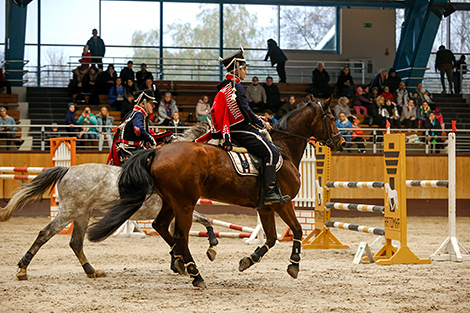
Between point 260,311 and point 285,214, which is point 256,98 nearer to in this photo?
point 285,214

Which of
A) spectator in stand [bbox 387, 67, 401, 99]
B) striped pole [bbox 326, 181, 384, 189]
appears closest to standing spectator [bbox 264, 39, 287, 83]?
spectator in stand [bbox 387, 67, 401, 99]

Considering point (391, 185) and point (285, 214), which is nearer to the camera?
point (285, 214)

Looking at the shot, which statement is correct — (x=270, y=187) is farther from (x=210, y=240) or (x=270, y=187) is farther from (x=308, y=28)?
(x=308, y=28)

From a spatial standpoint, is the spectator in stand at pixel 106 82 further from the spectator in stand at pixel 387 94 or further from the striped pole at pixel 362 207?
the striped pole at pixel 362 207

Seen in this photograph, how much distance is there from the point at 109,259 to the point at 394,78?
49.6 feet

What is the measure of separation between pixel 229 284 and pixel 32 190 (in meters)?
2.55

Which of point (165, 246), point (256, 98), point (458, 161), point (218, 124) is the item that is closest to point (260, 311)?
point (218, 124)

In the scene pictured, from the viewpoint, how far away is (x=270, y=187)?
6660 mm

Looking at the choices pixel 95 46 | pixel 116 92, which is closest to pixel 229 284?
pixel 116 92

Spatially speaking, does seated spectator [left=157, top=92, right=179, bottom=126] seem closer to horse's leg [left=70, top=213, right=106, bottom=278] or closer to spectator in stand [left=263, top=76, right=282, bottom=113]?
spectator in stand [left=263, top=76, right=282, bottom=113]

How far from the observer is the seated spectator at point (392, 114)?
58.6 ft

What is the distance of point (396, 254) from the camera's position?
762 centimetres

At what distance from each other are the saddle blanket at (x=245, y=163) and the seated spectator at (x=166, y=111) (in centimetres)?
1011

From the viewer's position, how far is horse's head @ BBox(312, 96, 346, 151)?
25.1 feet
